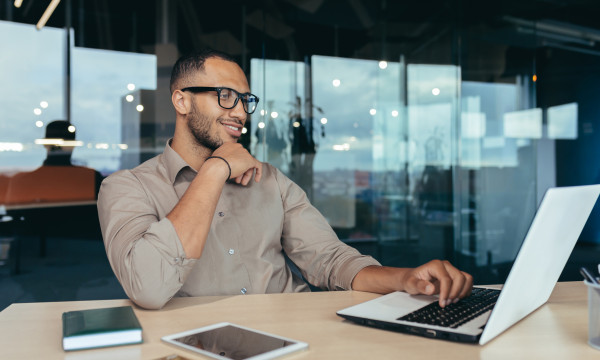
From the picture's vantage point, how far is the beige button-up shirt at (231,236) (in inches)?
46.3

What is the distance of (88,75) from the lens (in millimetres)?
3992

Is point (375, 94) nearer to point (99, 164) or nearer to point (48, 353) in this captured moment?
point (99, 164)

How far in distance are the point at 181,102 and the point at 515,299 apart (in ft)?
4.05

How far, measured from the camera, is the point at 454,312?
99 cm

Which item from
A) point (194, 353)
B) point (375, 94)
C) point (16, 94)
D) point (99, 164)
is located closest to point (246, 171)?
point (194, 353)

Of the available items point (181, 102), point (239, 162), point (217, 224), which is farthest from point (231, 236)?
point (181, 102)

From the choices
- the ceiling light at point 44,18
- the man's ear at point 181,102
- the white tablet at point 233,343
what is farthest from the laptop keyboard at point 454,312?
the ceiling light at point 44,18

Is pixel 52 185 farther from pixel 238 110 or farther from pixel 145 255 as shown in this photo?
pixel 145 255

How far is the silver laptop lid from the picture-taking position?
0.75 m

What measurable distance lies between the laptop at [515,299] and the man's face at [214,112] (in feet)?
2.71

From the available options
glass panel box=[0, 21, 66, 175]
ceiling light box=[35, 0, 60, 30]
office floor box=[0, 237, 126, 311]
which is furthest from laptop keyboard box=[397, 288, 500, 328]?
ceiling light box=[35, 0, 60, 30]

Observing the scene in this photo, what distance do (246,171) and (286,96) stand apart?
309cm

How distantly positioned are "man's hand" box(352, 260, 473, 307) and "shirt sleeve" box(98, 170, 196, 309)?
1.61 ft

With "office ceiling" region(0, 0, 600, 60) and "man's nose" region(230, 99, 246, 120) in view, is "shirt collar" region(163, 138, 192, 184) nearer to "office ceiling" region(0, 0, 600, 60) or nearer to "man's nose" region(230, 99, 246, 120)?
"man's nose" region(230, 99, 246, 120)
